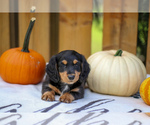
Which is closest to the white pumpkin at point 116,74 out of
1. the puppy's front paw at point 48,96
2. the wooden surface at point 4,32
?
the puppy's front paw at point 48,96

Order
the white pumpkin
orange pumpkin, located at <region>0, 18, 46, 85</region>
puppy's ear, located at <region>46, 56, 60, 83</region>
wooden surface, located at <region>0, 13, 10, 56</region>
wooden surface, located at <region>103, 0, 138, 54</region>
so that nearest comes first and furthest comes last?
puppy's ear, located at <region>46, 56, 60, 83</region>
the white pumpkin
orange pumpkin, located at <region>0, 18, 46, 85</region>
wooden surface, located at <region>103, 0, 138, 54</region>
wooden surface, located at <region>0, 13, 10, 56</region>

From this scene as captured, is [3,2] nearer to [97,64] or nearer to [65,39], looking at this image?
[65,39]

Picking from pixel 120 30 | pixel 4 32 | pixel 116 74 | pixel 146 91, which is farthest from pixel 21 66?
pixel 120 30

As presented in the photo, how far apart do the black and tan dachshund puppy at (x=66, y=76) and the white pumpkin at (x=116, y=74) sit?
0.68 ft

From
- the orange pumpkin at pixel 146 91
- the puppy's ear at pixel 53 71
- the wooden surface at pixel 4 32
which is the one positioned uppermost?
the wooden surface at pixel 4 32

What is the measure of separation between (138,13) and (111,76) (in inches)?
61.6

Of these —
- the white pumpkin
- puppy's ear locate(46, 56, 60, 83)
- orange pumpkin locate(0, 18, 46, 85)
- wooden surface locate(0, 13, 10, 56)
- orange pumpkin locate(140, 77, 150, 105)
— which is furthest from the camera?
wooden surface locate(0, 13, 10, 56)

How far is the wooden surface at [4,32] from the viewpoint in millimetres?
4066

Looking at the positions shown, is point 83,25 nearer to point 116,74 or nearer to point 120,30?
point 120,30

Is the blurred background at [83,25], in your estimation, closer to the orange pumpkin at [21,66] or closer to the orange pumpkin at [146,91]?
the orange pumpkin at [21,66]

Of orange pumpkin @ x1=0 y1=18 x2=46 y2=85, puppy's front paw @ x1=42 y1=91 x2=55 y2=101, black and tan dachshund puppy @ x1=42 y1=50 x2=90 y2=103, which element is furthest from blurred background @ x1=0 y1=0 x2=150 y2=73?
puppy's front paw @ x1=42 y1=91 x2=55 y2=101

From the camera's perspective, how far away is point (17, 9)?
13.3 ft

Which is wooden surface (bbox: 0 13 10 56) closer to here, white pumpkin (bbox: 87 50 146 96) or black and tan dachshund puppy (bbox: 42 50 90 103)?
black and tan dachshund puppy (bbox: 42 50 90 103)

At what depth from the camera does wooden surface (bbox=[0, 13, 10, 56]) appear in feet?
13.3
